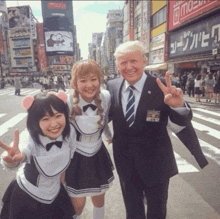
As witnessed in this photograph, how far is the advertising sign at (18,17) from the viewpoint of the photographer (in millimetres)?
76562

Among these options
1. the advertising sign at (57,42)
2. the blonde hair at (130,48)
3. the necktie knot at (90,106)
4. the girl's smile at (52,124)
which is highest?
the advertising sign at (57,42)

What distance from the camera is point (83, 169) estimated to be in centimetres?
214

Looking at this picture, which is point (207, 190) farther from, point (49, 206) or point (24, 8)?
point (24, 8)

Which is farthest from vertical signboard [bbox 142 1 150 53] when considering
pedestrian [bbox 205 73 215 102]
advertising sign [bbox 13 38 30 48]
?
advertising sign [bbox 13 38 30 48]

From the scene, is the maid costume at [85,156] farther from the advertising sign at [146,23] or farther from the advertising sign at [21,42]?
the advertising sign at [21,42]

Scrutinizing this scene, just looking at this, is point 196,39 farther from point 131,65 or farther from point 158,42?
point 131,65

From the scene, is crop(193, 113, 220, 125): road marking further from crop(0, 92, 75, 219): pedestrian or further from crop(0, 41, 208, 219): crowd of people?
crop(0, 92, 75, 219): pedestrian

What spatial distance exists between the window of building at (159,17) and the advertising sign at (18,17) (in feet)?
206

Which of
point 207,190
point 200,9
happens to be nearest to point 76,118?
point 207,190

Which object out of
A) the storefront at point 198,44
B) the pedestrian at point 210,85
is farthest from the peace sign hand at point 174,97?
the storefront at point 198,44

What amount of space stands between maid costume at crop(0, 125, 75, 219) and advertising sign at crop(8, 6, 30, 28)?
85.7m

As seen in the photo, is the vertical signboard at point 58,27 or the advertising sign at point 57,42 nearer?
the advertising sign at point 57,42

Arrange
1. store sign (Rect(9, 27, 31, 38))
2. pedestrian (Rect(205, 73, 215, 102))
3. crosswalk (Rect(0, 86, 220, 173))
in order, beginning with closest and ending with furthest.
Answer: crosswalk (Rect(0, 86, 220, 173))
pedestrian (Rect(205, 73, 215, 102))
store sign (Rect(9, 27, 31, 38))

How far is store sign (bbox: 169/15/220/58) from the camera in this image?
48.0 feet
